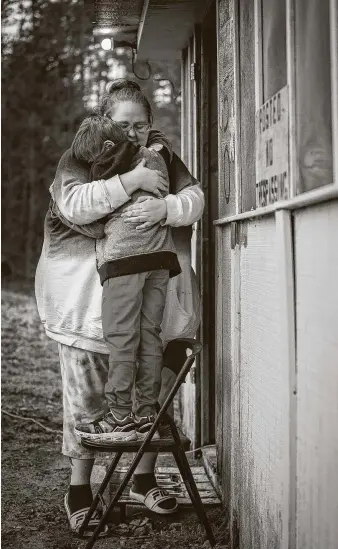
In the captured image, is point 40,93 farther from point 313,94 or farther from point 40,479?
point 313,94

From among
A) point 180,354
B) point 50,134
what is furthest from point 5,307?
point 180,354

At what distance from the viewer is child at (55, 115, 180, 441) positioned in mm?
3266

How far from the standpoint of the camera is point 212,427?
15.9ft

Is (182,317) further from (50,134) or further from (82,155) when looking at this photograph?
(50,134)

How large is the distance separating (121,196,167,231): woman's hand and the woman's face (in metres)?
0.29

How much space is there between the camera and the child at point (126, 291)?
10.7 ft

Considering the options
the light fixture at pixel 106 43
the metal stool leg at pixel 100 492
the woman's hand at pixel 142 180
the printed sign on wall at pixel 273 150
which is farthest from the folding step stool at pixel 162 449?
the light fixture at pixel 106 43

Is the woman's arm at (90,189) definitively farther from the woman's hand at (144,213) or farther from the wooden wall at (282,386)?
the wooden wall at (282,386)

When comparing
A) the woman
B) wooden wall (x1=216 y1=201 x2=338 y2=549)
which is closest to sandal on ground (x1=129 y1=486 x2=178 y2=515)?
the woman

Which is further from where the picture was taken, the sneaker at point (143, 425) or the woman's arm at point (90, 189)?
the woman's arm at point (90, 189)

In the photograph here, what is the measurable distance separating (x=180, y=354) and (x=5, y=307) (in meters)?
9.41

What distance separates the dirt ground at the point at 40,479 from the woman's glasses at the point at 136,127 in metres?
1.75

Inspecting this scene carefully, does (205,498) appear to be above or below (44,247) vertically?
below

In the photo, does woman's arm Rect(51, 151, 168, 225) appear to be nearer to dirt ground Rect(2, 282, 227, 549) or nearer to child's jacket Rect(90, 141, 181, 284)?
child's jacket Rect(90, 141, 181, 284)
